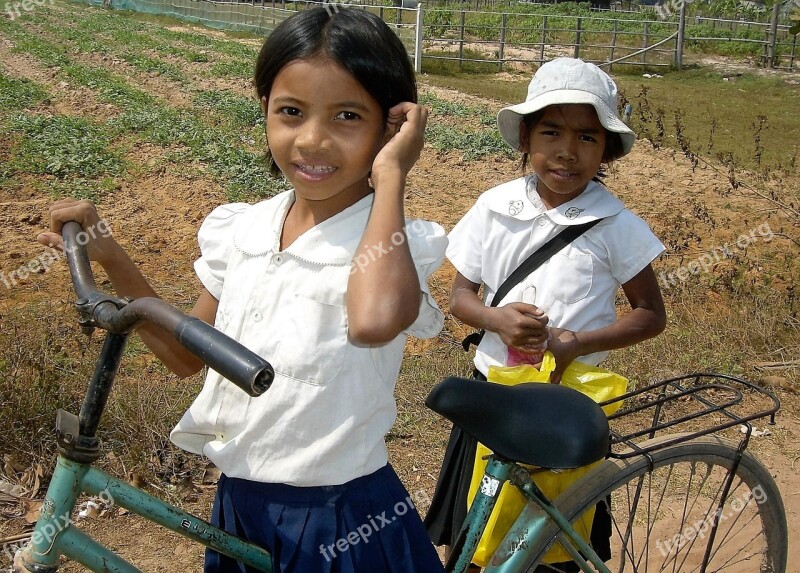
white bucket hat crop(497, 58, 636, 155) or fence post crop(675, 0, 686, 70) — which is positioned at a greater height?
white bucket hat crop(497, 58, 636, 155)

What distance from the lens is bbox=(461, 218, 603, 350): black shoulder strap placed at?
7.20 feet

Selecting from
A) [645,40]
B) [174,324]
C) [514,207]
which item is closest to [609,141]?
[514,207]

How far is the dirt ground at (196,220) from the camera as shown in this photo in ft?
9.76

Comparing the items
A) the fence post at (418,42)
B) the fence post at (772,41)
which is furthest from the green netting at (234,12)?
the fence post at (772,41)

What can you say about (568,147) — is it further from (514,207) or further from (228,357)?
(228,357)

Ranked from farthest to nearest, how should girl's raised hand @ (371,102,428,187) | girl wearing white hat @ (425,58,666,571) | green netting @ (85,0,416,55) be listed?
green netting @ (85,0,416,55), girl wearing white hat @ (425,58,666,571), girl's raised hand @ (371,102,428,187)

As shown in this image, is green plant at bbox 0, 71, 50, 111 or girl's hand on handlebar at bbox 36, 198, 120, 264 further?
green plant at bbox 0, 71, 50, 111

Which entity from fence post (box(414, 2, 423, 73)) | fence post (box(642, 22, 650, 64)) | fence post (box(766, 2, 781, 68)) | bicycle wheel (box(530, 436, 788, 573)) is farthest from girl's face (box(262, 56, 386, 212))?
fence post (box(766, 2, 781, 68))

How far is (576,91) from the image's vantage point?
7.03 ft

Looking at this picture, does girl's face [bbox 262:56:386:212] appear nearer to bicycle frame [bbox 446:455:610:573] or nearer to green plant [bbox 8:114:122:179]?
bicycle frame [bbox 446:455:610:573]

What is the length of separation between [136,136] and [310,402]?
8.85 m

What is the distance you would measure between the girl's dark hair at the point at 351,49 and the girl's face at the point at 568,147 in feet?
2.12

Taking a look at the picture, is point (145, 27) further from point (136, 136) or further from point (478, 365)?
point (478, 365)

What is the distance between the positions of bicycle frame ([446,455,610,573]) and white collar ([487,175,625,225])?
27.2 inches
